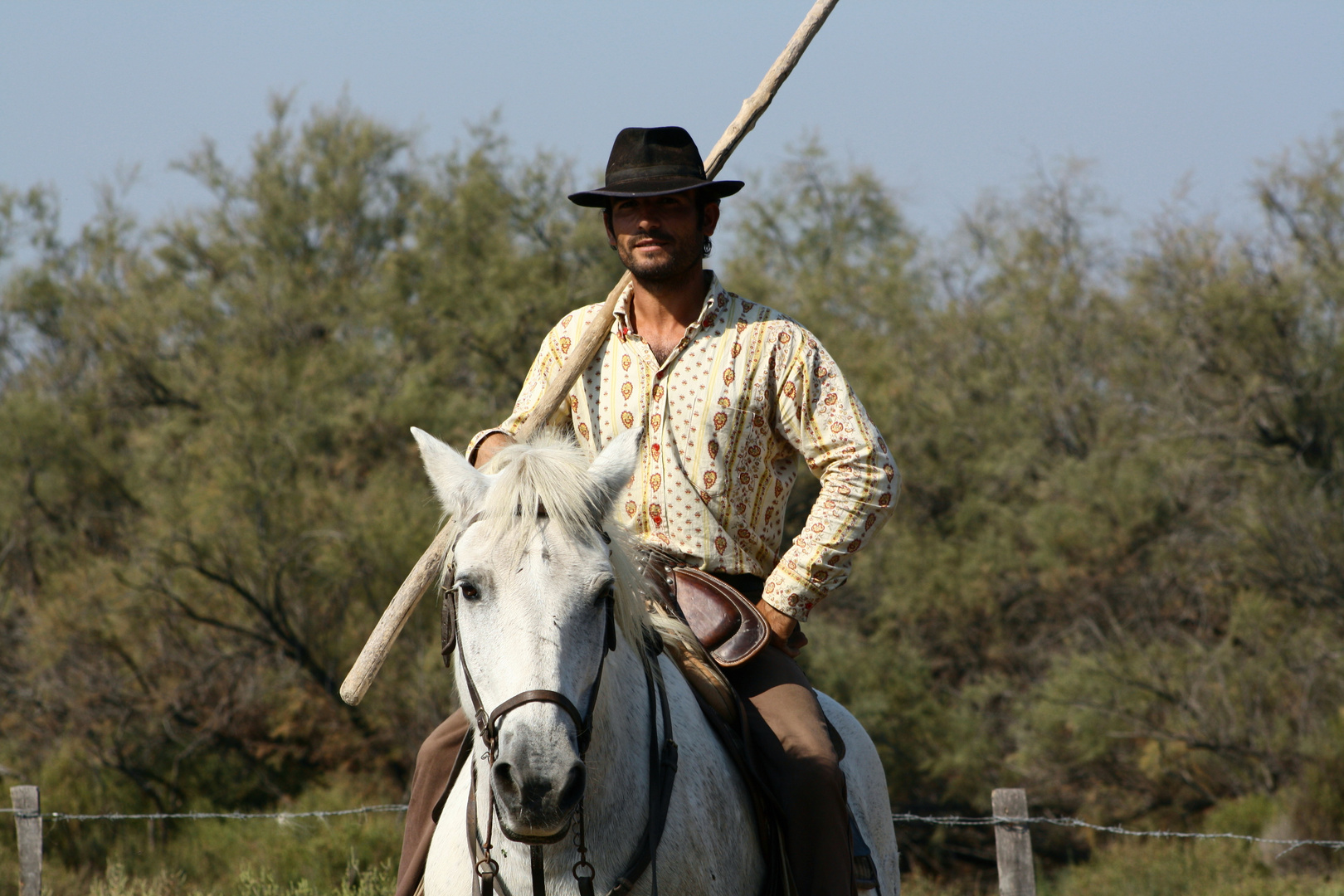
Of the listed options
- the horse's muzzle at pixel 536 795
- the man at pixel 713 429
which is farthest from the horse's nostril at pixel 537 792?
the man at pixel 713 429

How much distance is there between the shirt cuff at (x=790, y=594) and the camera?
9.71 ft

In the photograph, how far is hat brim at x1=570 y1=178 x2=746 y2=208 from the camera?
120 inches

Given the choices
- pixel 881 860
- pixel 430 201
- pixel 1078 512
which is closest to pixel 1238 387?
pixel 1078 512

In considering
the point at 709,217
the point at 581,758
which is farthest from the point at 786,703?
the point at 709,217

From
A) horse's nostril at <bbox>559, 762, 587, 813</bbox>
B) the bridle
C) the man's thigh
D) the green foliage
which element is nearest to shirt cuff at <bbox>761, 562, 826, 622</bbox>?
the man's thigh

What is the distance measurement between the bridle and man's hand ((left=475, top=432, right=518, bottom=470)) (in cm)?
52

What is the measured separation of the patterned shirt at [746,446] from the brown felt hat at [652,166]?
30 cm

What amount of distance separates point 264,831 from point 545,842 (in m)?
11.0

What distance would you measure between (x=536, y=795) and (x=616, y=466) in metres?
0.66

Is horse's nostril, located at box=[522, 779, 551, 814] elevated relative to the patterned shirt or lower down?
lower down

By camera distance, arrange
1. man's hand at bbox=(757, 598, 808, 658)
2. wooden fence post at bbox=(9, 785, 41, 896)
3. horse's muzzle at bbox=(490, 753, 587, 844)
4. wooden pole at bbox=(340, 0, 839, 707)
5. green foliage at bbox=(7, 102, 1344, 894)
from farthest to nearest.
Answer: green foliage at bbox=(7, 102, 1344, 894) < wooden fence post at bbox=(9, 785, 41, 896) < man's hand at bbox=(757, 598, 808, 658) < wooden pole at bbox=(340, 0, 839, 707) < horse's muzzle at bbox=(490, 753, 587, 844)

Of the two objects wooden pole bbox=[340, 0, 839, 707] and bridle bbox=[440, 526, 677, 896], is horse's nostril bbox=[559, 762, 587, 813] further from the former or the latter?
wooden pole bbox=[340, 0, 839, 707]

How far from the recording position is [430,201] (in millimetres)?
17469

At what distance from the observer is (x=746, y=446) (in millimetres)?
3082
